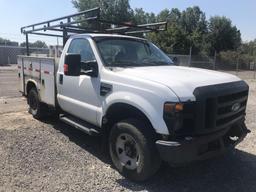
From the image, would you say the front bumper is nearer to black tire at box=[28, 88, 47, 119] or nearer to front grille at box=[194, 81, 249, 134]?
front grille at box=[194, 81, 249, 134]

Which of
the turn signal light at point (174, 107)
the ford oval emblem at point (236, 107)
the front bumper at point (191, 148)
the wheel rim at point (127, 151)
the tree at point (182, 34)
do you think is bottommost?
the wheel rim at point (127, 151)

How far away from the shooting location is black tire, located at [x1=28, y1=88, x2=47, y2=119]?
7.55 meters

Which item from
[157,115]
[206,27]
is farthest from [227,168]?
[206,27]

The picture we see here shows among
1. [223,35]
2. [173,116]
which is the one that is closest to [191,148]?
[173,116]

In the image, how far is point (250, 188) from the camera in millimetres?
4473

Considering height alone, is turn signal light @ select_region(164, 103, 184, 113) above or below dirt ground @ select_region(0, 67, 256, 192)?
above

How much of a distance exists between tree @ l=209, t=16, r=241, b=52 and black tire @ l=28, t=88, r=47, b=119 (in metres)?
50.8

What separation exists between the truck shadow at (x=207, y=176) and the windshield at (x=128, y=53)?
1.65m

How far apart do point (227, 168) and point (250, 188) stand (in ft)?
2.26

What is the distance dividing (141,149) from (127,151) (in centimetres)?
44

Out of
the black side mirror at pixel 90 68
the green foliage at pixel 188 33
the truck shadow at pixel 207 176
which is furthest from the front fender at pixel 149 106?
the green foliage at pixel 188 33

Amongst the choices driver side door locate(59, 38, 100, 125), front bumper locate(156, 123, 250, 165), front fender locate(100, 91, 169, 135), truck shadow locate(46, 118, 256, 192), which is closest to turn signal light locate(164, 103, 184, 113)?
front fender locate(100, 91, 169, 135)

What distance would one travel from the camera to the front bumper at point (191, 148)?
393 centimetres

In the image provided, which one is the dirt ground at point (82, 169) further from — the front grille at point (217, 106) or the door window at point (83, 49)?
the door window at point (83, 49)
